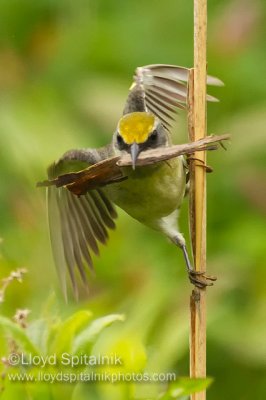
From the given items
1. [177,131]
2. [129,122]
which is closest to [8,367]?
Answer: [129,122]

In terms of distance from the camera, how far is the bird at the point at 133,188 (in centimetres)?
338

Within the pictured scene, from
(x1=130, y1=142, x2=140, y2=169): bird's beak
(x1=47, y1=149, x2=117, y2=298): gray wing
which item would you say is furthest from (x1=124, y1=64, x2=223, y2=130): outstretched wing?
(x1=130, y1=142, x2=140, y2=169): bird's beak

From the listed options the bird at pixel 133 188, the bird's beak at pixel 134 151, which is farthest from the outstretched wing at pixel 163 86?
the bird's beak at pixel 134 151

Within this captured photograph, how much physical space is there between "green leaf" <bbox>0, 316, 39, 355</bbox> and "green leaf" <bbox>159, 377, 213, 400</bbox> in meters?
0.29

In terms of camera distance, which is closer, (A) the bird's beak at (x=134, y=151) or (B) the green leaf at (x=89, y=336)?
(B) the green leaf at (x=89, y=336)

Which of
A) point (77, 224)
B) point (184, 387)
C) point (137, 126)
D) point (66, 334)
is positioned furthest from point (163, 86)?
point (184, 387)

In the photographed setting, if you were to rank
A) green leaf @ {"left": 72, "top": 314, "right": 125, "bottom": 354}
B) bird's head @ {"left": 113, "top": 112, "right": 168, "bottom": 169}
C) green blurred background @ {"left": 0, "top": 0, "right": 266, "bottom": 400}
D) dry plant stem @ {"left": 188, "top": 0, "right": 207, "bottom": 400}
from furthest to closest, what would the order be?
green blurred background @ {"left": 0, "top": 0, "right": 266, "bottom": 400}
bird's head @ {"left": 113, "top": 112, "right": 168, "bottom": 169}
dry plant stem @ {"left": 188, "top": 0, "right": 207, "bottom": 400}
green leaf @ {"left": 72, "top": 314, "right": 125, "bottom": 354}

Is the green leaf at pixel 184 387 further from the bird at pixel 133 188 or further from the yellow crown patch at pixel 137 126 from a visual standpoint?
the yellow crown patch at pixel 137 126

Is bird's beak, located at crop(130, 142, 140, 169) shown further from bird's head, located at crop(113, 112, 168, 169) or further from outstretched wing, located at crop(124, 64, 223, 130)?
outstretched wing, located at crop(124, 64, 223, 130)

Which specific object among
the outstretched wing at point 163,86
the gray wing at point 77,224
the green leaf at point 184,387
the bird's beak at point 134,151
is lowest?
the green leaf at point 184,387

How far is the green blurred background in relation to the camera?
4012mm

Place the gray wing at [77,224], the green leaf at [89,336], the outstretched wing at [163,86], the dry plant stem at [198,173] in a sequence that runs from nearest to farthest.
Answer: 1. the green leaf at [89,336]
2. the dry plant stem at [198,173]
3. the gray wing at [77,224]
4. the outstretched wing at [163,86]

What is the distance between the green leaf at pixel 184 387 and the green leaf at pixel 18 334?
11.3 inches

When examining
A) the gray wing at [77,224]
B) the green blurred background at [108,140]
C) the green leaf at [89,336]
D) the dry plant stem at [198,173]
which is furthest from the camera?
the green blurred background at [108,140]
